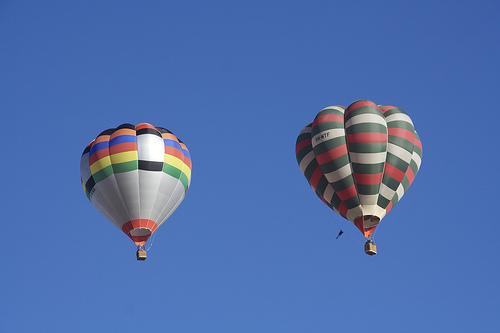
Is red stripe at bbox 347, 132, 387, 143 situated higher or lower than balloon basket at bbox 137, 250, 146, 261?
higher

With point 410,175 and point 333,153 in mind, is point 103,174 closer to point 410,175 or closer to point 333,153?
point 333,153

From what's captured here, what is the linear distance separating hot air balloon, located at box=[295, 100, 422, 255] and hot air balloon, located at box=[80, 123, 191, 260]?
491cm

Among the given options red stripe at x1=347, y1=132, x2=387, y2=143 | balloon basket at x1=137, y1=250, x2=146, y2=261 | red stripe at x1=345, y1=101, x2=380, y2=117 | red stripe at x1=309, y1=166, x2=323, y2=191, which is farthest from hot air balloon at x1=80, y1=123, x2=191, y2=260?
red stripe at x1=347, y1=132, x2=387, y2=143

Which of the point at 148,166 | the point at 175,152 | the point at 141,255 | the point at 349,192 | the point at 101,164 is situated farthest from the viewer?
the point at 175,152

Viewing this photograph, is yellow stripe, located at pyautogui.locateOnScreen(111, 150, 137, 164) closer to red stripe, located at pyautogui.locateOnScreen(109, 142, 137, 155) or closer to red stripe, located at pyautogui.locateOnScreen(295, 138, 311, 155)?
red stripe, located at pyautogui.locateOnScreen(109, 142, 137, 155)

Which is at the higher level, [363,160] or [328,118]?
[328,118]

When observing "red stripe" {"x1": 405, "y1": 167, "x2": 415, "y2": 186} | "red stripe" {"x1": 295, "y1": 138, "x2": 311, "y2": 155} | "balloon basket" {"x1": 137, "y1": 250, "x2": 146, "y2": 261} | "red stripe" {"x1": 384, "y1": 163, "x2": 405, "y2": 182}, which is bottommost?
"balloon basket" {"x1": 137, "y1": 250, "x2": 146, "y2": 261}

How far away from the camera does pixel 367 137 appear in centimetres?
3447

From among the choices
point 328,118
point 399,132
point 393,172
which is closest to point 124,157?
point 328,118

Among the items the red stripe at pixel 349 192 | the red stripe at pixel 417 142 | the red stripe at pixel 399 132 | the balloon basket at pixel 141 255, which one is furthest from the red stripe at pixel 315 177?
the balloon basket at pixel 141 255

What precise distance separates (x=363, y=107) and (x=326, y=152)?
1.91 metres

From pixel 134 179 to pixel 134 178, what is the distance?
32 mm

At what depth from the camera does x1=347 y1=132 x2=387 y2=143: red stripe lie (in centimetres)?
3444

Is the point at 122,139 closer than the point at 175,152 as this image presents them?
Yes
